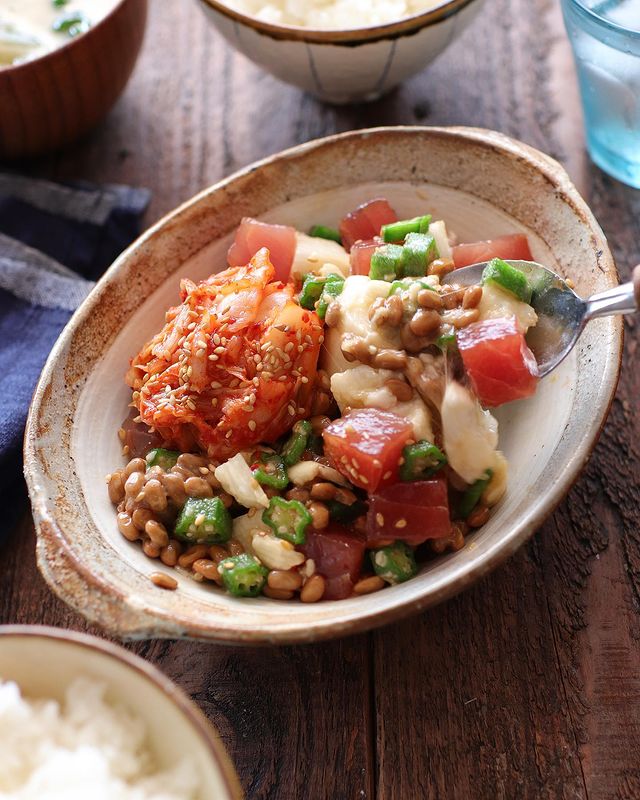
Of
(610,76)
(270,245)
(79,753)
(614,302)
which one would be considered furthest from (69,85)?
(79,753)

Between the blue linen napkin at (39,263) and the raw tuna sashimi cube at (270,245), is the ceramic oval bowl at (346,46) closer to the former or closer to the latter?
the blue linen napkin at (39,263)

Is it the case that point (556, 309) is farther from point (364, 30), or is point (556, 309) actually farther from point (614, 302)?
point (364, 30)

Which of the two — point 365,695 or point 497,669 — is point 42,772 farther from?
point 497,669

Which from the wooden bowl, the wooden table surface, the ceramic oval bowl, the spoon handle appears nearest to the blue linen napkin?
the wooden bowl

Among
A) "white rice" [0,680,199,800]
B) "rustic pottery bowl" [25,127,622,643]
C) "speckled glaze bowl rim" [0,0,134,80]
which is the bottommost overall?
"white rice" [0,680,199,800]

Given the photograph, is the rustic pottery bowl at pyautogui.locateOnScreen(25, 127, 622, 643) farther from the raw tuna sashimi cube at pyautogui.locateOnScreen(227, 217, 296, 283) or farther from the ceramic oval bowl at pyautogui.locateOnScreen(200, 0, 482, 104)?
the ceramic oval bowl at pyautogui.locateOnScreen(200, 0, 482, 104)

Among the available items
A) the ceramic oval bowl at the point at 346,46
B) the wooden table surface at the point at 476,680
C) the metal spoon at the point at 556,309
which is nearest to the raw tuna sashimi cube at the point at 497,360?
the metal spoon at the point at 556,309
